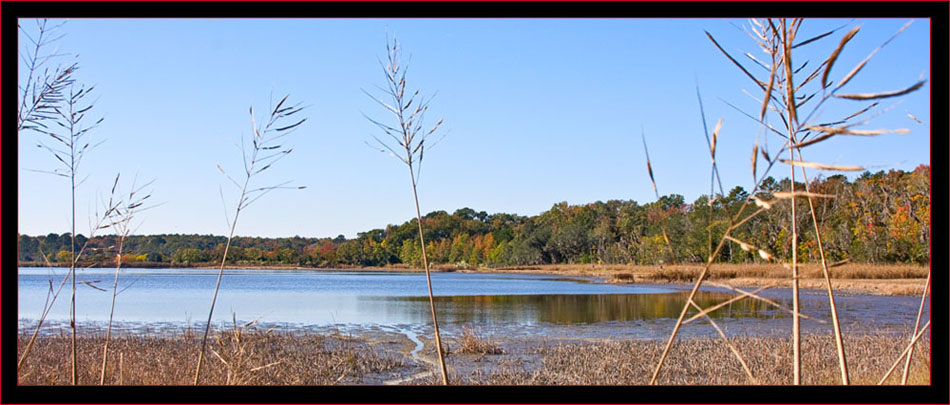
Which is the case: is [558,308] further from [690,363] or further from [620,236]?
[620,236]

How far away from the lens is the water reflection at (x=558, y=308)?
1694 centimetres

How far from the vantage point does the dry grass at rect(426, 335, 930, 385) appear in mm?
7523

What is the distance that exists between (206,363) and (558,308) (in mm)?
13239

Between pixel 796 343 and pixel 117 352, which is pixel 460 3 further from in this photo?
pixel 117 352

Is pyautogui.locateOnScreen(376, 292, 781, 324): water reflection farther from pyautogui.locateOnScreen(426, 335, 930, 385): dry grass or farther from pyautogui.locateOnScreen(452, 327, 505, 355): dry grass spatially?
pyautogui.locateOnScreen(426, 335, 930, 385): dry grass

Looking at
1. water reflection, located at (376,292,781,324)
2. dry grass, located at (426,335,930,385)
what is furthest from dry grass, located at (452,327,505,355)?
water reflection, located at (376,292,781,324)

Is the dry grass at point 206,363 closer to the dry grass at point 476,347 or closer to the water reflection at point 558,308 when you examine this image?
the dry grass at point 476,347

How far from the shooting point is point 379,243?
61.7 metres

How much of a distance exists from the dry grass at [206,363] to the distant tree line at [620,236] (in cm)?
1055

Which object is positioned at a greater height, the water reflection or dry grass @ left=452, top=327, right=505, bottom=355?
dry grass @ left=452, top=327, right=505, bottom=355

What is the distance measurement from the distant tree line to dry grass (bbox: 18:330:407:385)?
10.6 metres

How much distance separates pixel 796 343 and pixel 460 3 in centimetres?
142

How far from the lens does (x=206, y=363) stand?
26.5ft

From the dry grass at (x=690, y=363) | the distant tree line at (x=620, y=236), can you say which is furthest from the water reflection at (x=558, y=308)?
the dry grass at (x=690, y=363)
